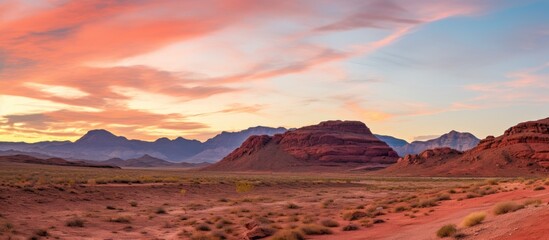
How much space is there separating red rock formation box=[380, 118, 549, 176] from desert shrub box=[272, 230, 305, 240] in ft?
336

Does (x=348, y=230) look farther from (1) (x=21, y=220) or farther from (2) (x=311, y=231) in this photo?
(1) (x=21, y=220)

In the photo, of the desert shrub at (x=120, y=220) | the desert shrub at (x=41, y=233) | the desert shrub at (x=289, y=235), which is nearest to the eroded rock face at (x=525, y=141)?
the desert shrub at (x=120, y=220)

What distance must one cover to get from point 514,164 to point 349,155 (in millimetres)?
74016

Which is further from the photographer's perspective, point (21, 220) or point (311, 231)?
point (21, 220)

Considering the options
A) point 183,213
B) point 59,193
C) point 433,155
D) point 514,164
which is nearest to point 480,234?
point 183,213

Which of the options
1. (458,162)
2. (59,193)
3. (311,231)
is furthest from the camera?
(458,162)

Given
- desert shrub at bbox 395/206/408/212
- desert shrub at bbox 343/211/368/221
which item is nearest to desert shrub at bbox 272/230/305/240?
desert shrub at bbox 343/211/368/221

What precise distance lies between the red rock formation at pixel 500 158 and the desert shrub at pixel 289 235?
10238cm

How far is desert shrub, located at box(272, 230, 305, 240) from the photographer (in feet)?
64.4

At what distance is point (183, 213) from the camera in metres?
33.0

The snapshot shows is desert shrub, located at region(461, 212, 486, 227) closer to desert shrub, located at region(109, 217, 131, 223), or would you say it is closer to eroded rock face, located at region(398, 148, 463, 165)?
desert shrub, located at region(109, 217, 131, 223)

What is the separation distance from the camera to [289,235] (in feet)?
65.8

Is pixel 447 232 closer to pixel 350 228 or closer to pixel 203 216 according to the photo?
pixel 350 228

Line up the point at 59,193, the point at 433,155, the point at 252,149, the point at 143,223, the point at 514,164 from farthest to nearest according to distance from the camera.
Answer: the point at 252,149, the point at 433,155, the point at 514,164, the point at 59,193, the point at 143,223
